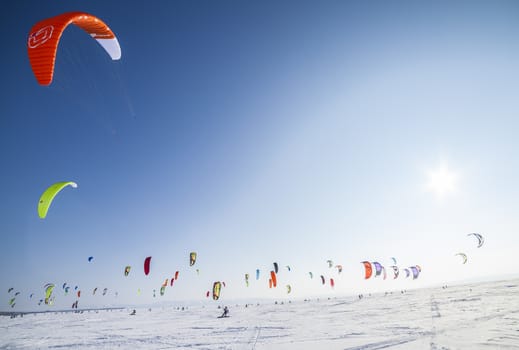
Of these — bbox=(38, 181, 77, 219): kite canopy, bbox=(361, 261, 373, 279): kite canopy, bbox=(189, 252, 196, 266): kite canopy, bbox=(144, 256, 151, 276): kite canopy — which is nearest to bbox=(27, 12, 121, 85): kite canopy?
bbox=(38, 181, 77, 219): kite canopy

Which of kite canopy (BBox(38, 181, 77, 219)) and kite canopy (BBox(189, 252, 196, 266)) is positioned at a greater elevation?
kite canopy (BBox(38, 181, 77, 219))

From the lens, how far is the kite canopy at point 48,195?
1074 centimetres

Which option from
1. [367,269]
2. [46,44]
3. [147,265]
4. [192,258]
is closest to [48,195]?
[46,44]

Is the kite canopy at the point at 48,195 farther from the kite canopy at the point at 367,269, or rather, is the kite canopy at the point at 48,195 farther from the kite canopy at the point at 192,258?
the kite canopy at the point at 367,269

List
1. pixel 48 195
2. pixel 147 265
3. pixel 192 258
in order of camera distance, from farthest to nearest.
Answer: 1. pixel 192 258
2. pixel 147 265
3. pixel 48 195

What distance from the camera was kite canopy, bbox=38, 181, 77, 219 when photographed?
10742mm

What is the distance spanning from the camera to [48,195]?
436 inches

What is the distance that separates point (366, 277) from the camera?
87.6 ft

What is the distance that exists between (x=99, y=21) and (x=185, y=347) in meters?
12.1

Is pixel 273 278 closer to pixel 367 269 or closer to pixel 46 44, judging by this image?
pixel 367 269

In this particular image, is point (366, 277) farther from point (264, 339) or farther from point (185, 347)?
point (185, 347)

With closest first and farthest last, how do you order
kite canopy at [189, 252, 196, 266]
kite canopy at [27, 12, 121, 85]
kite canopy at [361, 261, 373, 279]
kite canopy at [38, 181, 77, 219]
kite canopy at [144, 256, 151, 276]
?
1. kite canopy at [27, 12, 121, 85]
2. kite canopy at [38, 181, 77, 219]
3. kite canopy at [144, 256, 151, 276]
4. kite canopy at [189, 252, 196, 266]
5. kite canopy at [361, 261, 373, 279]

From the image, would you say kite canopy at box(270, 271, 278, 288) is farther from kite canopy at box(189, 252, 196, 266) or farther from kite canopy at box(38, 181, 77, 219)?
kite canopy at box(38, 181, 77, 219)

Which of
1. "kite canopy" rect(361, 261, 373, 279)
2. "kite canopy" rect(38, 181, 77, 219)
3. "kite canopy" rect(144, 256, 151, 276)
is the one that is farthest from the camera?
"kite canopy" rect(361, 261, 373, 279)
